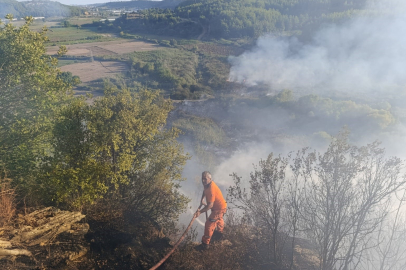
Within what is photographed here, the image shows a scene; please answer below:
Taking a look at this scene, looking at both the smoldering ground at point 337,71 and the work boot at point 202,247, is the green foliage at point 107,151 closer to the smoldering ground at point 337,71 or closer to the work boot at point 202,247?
the work boot at point 202,247

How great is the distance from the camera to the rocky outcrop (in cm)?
494

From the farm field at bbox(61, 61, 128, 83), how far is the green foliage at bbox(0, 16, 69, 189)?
95.3ft

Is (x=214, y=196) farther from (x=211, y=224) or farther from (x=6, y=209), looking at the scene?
(x=6, y=209)

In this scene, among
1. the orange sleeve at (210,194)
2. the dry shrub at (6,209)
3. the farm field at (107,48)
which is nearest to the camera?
the dry shrub at (6,209)

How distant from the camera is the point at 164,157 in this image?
27.9 feet

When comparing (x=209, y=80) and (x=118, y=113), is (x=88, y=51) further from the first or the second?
(x=118, y=113)

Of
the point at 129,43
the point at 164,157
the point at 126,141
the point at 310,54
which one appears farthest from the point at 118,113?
the point at 129,43

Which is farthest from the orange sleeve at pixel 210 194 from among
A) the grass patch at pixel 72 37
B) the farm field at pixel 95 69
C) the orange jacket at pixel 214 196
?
the grass patch at pixel 72 37

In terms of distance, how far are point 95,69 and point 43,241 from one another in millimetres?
39571

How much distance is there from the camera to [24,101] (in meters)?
7.38

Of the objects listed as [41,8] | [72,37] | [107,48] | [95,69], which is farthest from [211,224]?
[41,8]

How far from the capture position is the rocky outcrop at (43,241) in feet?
16.2

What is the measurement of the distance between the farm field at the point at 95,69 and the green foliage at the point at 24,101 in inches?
1143

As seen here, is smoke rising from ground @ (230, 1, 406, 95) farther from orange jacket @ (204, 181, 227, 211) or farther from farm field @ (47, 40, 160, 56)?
orange jacket @ (204, 181, 227, 211)
